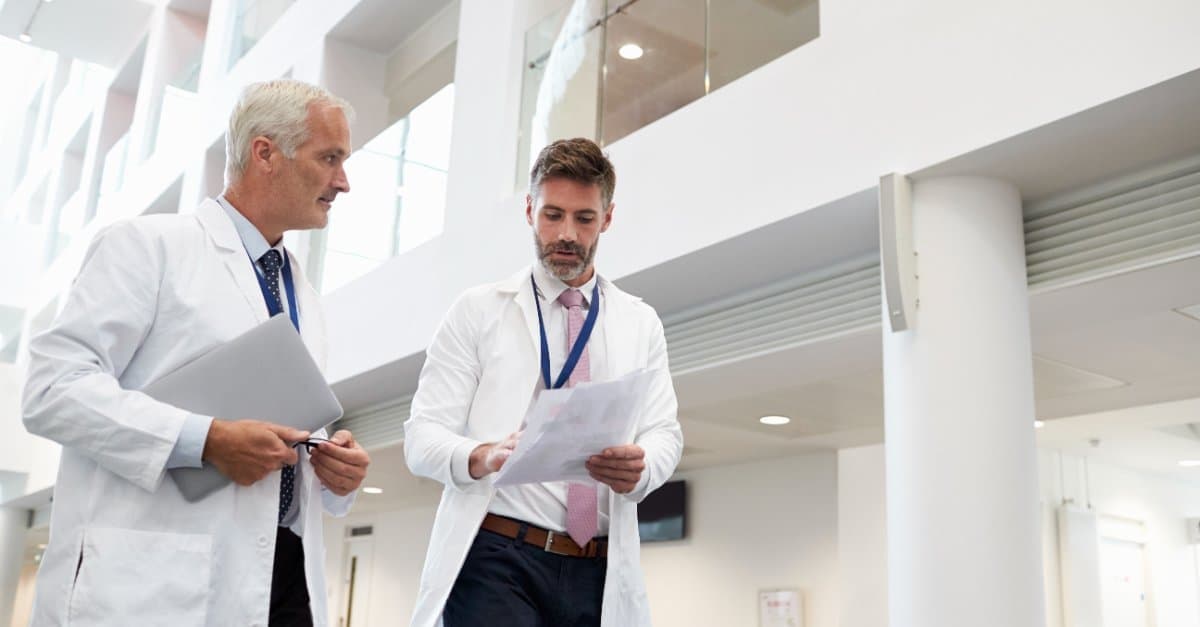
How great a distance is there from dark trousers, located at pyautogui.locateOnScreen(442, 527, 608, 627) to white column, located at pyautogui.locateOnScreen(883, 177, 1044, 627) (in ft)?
6.32

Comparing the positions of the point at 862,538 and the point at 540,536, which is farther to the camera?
the point at 862,538

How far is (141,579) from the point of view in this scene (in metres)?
1.60

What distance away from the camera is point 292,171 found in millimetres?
1903

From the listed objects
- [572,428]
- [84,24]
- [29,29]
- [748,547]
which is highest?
[84,24]

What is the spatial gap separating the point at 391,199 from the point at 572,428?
5.74 metres

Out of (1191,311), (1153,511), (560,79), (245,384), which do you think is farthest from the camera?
(1153,511)

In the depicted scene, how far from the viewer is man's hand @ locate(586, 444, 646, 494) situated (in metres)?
1.92

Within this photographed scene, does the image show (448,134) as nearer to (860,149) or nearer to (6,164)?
(860,149)

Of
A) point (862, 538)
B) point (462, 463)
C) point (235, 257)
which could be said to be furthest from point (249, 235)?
point (862, 538)

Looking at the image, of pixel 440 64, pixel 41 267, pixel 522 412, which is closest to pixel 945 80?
pixel 522 412

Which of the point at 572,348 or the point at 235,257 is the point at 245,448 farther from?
the point at 572,348

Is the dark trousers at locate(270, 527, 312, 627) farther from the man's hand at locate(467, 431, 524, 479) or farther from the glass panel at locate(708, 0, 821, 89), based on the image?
the glass panel at locate(708, 0, 821, 89)

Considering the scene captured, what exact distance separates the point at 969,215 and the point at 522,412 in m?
2.30

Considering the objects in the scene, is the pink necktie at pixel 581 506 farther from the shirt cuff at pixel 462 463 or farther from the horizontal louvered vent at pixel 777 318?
the horizontal louvered vent at pixel 777 318
